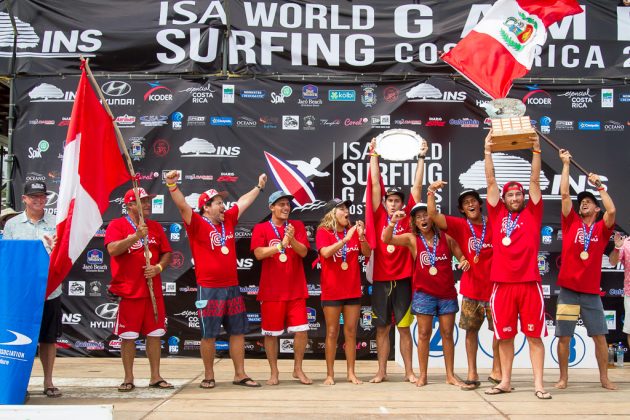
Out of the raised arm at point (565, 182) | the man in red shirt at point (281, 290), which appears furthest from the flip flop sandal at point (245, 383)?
the raised arm at point (565, 182)

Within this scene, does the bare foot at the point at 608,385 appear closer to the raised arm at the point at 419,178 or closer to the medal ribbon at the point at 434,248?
the medal ribbon at the point at 434,248

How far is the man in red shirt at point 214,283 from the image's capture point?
20.8ft

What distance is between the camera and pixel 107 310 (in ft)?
27.3

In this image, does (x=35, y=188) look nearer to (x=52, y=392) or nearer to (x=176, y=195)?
(x=176, y=195)

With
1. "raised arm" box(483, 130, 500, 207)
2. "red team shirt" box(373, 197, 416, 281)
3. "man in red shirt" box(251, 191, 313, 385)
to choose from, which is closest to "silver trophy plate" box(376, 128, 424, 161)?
"red team shirt" box(373, 197, 416, 281)

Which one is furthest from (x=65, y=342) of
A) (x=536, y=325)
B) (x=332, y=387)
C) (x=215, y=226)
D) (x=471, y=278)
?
(x=536, y=325)

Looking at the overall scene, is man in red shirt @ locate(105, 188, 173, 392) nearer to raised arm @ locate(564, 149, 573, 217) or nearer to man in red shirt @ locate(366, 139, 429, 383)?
man in red shirt @ locate(366, 139, 429, 383)

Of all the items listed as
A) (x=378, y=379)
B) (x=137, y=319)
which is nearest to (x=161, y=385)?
(x=137, y=319)

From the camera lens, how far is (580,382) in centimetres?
672

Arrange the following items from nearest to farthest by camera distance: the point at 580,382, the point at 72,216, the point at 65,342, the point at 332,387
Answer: the point at 72,216 → the point at 332,387 → the point at 580,382 → the point at 65,342

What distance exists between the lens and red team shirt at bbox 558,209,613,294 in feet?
21.2

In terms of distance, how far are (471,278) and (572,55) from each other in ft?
12.3

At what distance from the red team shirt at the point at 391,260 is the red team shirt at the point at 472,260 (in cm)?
49

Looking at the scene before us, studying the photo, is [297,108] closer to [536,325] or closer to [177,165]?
[177,165]
